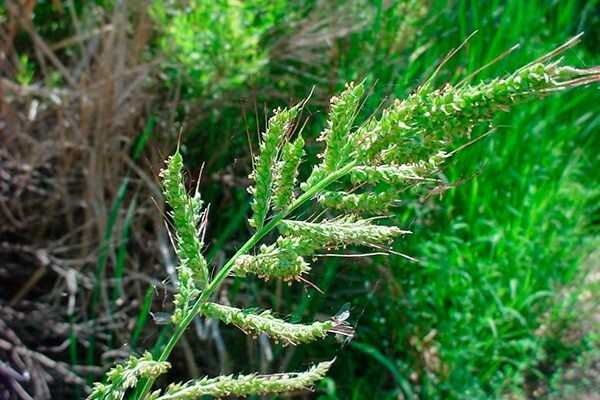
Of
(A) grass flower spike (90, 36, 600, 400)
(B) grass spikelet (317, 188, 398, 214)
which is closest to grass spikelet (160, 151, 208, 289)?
(A) grass flower spike (90, 36, 600, 400)

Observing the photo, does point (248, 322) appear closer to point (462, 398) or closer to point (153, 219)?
point (462, 398)

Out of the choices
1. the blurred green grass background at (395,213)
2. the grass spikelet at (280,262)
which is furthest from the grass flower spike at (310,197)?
the blurred green grass background at (395,213)

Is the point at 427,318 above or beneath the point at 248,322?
beneath

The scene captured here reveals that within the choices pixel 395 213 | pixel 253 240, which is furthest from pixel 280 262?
pixel 395 213

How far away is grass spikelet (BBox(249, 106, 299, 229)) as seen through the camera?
2.57ft

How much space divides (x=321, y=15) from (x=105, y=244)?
3.43ft

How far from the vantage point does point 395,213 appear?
250 centimetres

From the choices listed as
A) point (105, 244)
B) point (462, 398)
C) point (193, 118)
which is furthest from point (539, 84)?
point (193, 118)

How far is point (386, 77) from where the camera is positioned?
2.54 m

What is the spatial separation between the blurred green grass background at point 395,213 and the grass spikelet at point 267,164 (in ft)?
4.53

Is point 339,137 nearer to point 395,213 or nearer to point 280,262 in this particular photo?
point 280,262

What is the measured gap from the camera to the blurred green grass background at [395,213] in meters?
2.35

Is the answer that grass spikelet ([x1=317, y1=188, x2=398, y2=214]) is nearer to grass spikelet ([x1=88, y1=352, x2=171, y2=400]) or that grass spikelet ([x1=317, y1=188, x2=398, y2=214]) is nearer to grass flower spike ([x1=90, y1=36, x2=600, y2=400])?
grass flower spike ([x1=90, y1=36, x2=600, y2=400])

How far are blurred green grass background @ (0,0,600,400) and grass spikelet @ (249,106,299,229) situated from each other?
4.53 ft
